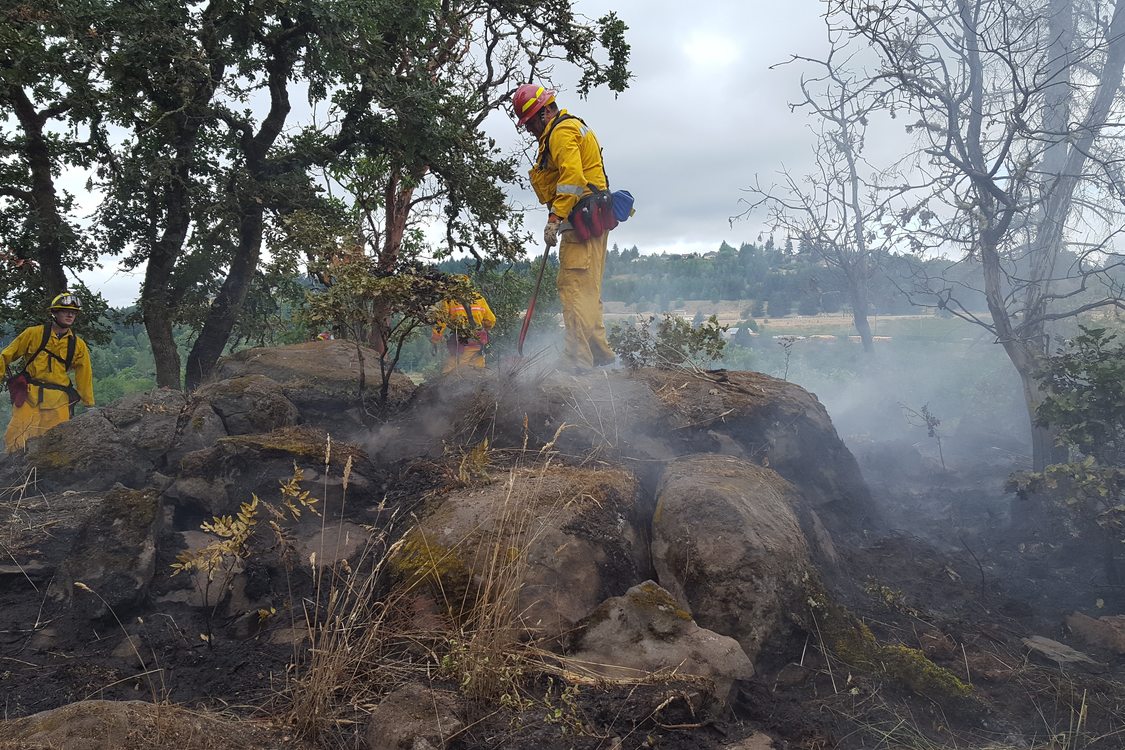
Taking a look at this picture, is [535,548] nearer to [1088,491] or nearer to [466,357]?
[1088,491]

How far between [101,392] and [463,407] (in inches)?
667

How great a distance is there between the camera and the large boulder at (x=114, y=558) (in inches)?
146

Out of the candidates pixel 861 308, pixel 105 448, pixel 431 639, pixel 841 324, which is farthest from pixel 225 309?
pixel 841 324

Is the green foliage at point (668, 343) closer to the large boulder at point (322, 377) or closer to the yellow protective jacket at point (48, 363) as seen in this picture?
the large boulder at point (322, 377)

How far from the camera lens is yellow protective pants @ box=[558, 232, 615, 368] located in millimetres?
6340

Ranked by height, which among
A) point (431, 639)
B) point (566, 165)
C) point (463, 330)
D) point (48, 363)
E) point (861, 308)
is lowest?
point (431, 639)

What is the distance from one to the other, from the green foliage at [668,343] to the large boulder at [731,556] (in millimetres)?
2596

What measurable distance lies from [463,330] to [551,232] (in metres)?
1.17

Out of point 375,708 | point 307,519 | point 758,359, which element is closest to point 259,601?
point 307,519

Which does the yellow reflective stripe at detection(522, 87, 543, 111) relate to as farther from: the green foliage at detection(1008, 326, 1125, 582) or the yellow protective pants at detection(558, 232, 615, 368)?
the green foliage at detection(1008, 326, 1125, 582)

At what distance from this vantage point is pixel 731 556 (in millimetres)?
3725

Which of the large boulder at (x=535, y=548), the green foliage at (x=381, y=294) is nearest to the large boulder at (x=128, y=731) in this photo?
the large boulder at (x=535, y=548)

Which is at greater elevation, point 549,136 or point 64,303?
point 549,136

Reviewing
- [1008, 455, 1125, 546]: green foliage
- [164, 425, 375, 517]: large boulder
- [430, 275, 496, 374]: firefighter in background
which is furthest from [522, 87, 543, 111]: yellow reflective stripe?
[1008, 455, 1125, 546]: green foliage
